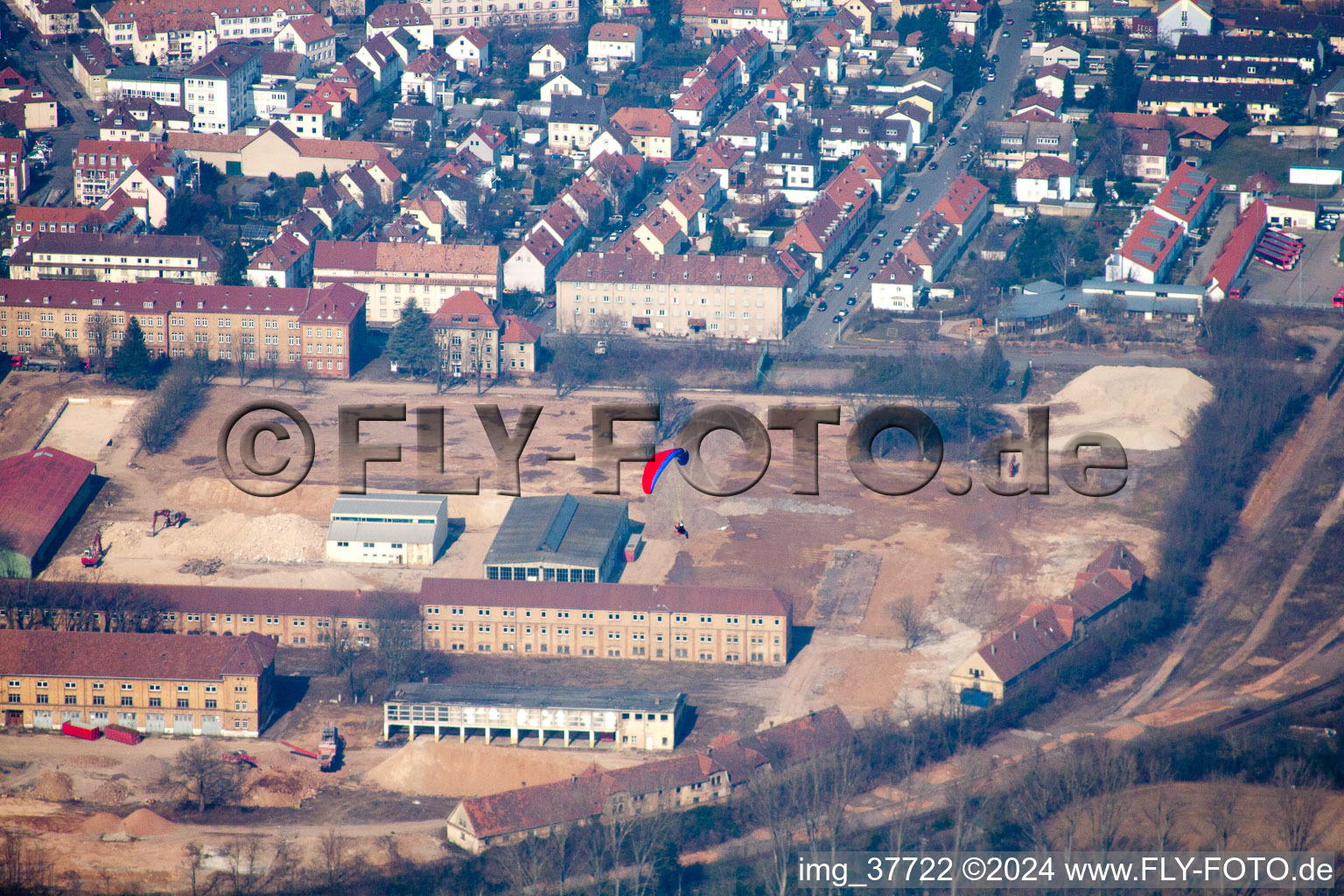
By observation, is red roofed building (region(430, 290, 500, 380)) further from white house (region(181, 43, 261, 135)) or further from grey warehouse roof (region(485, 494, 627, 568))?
white house (region(181, 43, 261, 135))

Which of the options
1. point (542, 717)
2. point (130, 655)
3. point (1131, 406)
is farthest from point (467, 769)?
point (1131, 406)

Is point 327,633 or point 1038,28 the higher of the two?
point 1038,28

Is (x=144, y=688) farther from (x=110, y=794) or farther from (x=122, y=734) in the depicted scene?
(x=110, y=794)

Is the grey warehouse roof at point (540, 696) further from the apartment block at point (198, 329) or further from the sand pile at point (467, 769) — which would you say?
the apartment block at point (198, 329)

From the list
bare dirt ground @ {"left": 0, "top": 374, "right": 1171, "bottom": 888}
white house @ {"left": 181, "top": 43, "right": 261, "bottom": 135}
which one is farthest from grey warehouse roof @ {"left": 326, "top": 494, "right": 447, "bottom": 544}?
white house @ {"left": 181, "top": 43, "right": 261, "bottom": 135}

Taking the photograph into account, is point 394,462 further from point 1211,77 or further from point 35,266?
point 1211,77

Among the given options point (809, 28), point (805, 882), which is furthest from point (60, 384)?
point (809, 28)
